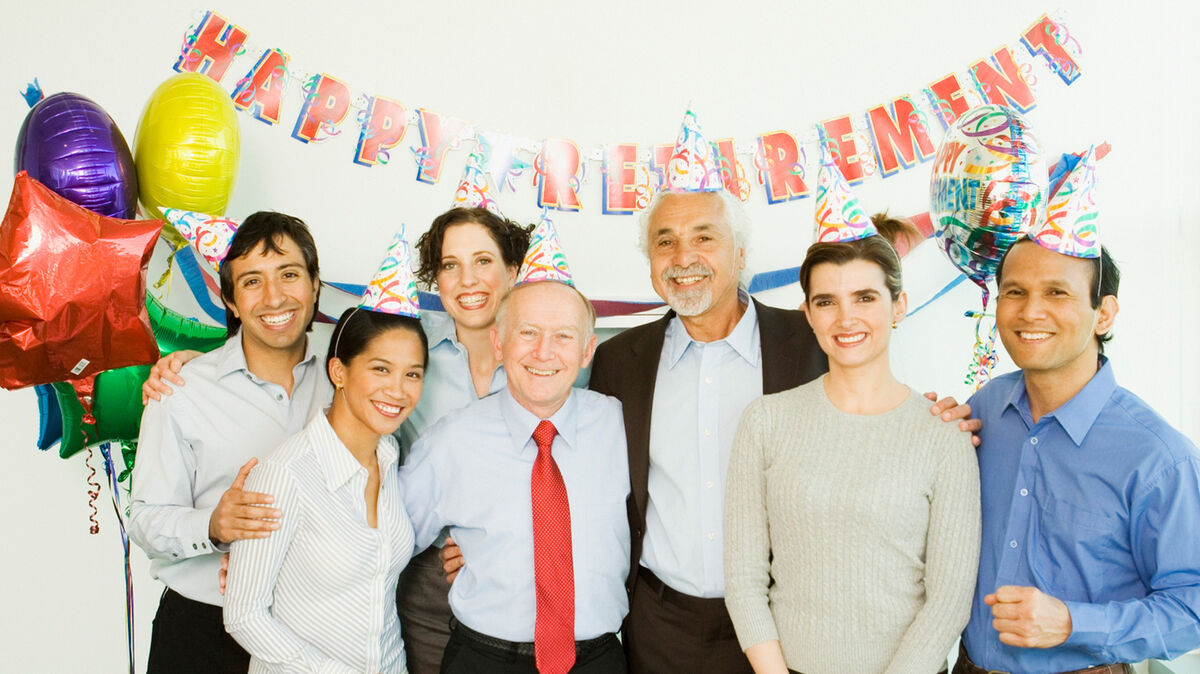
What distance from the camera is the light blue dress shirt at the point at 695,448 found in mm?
1678

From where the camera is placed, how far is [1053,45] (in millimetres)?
2602

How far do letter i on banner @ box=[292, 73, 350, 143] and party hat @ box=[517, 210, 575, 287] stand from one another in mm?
1236

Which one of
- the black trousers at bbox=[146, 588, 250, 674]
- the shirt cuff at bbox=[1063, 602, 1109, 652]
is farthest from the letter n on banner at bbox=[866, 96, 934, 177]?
the black trousers at bbox=[146, 588, 250, 674]

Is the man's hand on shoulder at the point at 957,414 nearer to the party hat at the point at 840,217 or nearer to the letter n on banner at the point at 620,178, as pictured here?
the party hat at the point at 840,217

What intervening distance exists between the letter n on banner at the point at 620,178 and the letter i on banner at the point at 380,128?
0.66 m

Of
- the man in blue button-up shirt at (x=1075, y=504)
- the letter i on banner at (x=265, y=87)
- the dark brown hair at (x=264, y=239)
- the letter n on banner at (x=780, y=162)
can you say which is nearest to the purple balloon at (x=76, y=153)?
the dark brown hair at (x=264, y=239)

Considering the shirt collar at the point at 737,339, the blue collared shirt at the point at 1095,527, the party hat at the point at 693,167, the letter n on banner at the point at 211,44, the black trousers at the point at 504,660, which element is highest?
the letter n on banner at the point at 211,44

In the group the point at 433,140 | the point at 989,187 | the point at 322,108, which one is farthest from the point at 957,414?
the point at 322,108

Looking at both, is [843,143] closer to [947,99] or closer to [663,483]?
[947,99]

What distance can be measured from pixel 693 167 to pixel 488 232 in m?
0.49

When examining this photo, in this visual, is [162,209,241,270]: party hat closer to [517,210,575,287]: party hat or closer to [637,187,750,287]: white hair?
[517,210,575,287]: party hat

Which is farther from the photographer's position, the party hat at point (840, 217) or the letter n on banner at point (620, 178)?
the letter n on banner at point (620, 178)

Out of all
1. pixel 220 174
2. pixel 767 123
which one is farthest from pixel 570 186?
pixel 220 174

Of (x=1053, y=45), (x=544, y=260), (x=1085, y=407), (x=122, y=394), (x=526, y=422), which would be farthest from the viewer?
(x=1053, y=45)
